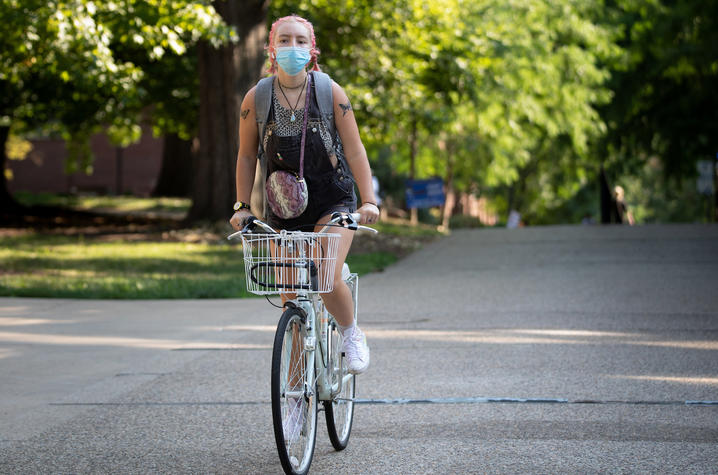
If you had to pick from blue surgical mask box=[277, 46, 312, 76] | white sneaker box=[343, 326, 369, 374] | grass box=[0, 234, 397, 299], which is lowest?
grass box=[0, 234, 397, 299]

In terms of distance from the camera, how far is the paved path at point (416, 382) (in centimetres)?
459

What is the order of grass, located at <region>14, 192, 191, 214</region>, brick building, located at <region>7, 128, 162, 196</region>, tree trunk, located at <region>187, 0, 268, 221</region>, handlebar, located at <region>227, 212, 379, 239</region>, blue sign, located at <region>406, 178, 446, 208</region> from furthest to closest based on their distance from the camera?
brick building, located at <region>7, 128, 162, 196</region>, grass, located at <region>14, 192, 191, 214</region>, blue sign, located at <region>406, 178, 446, 208</region>, tree trunk, located at <region>187, 0, 268, 221</region>, handlebar, located at <region>227, 212, 379, 239</region>

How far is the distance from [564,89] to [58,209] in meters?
14.7

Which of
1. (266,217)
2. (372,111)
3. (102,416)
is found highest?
(372,111)

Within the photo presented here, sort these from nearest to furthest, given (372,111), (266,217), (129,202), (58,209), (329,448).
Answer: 1. (266,217)
2. (329,448)
3. (372,111)
4. (58,209)
5. (129,202)

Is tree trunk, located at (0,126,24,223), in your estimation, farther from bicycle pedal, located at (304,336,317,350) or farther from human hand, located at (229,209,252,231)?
bicycle pedal, located at (304,336,317,350)

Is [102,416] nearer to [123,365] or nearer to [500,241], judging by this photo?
[123,365]

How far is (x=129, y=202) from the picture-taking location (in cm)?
3055

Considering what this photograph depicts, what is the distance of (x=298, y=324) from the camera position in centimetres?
418

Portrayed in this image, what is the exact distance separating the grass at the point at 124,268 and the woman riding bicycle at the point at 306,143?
6578 millimetres

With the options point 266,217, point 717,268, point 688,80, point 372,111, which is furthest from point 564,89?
point 266,217

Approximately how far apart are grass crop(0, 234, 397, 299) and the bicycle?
21.9 feet

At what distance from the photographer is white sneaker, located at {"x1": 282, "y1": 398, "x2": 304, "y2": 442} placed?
3986 millimetres

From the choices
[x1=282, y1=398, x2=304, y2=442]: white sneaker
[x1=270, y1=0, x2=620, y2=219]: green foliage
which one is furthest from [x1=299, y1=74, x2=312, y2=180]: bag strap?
[x1=270, y1=0, x2=620, y2=219]: green foliage
